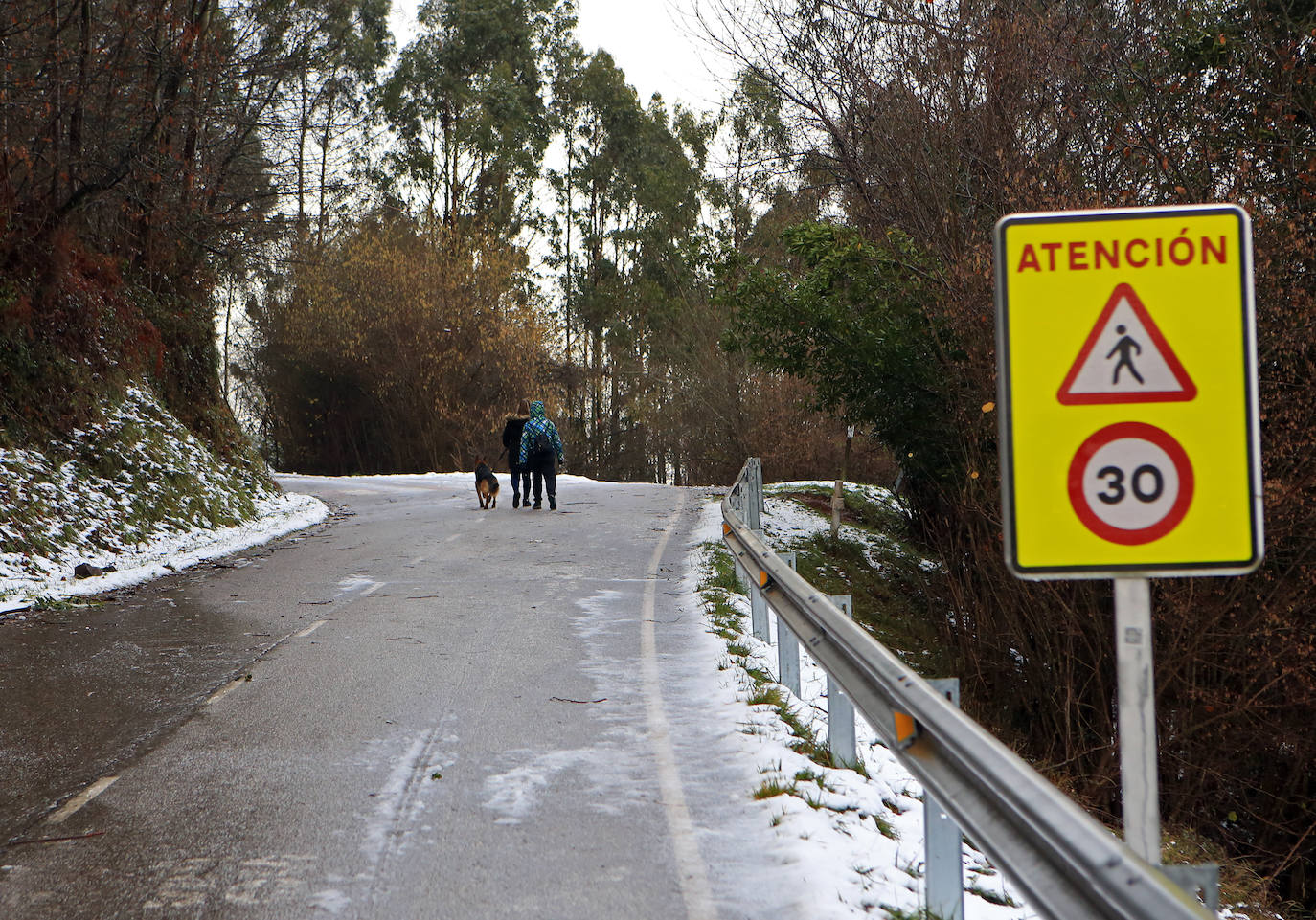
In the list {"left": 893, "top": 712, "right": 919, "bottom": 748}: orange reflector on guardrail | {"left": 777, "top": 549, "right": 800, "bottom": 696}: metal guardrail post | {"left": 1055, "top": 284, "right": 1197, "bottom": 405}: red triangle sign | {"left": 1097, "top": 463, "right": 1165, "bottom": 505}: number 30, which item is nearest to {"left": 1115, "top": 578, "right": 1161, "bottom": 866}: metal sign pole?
{"left": 1097, "top": 463, "right": 1165, "bottom": 505}: number 30

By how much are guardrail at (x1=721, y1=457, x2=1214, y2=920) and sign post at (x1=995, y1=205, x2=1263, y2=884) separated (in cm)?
15

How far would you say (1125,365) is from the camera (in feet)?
8.81

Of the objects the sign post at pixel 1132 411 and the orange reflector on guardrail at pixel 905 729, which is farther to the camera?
the orange reflector on guardrail at pixel 905 729

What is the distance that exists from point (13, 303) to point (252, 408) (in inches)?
1184

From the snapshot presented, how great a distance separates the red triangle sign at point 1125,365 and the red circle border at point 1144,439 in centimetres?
7

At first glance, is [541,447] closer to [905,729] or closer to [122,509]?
[122,509]

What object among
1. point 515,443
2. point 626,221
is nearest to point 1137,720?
point 515,443

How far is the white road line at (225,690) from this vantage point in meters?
7.85

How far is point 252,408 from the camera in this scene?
1793 inches

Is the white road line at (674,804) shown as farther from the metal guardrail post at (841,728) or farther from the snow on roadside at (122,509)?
the snow on roadside at (122,509)

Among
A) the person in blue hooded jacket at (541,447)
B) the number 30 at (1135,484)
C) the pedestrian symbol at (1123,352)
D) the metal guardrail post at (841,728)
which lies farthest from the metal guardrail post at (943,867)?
the person in blue hooded jacket at (541,447)

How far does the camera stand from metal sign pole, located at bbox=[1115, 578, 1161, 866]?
2.62 m

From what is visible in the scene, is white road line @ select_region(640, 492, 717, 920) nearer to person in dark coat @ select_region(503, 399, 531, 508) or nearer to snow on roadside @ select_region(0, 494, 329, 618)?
snow on roadside @ select_region(0, 494, 329, 618)

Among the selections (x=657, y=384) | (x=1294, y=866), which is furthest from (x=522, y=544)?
(x=657, y=384)
